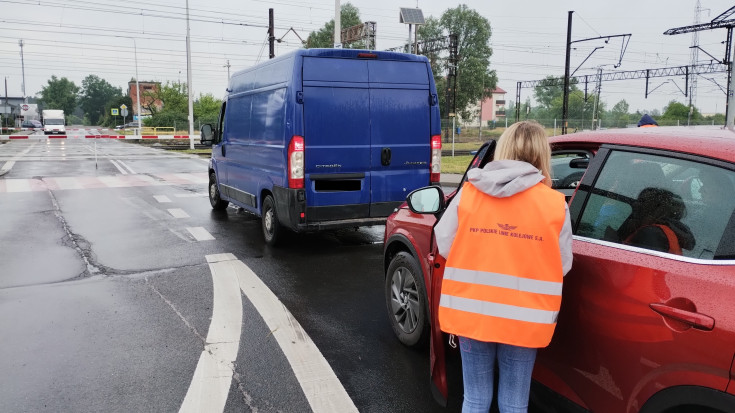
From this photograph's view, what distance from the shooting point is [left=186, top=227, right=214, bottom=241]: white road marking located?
8352mm

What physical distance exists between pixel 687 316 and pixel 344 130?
5306 millimetres

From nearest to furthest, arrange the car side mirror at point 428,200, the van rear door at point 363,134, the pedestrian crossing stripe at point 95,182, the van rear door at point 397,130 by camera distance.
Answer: the car side mirror at point 428,200, the van rear door at point 363,134, the van rear door at point 397,130, the pedestrian crossing stripe at point 95,182

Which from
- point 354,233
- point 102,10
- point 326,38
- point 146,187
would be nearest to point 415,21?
point 102,10

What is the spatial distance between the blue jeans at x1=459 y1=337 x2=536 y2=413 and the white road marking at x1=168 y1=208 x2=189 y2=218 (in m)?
8.84

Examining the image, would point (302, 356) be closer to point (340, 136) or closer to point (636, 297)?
point (636, 297)

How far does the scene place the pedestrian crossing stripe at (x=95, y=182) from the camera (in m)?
14.7

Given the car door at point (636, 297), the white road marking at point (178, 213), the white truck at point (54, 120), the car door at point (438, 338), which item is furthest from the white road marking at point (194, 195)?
the white truck at point (54, 120)

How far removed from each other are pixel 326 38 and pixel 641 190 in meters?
75.4

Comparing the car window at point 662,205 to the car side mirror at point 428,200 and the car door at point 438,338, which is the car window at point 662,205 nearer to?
the car door at point 438,338

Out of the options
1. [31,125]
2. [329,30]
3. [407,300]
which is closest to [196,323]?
[407,300]

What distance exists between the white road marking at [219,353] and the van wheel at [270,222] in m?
1.32

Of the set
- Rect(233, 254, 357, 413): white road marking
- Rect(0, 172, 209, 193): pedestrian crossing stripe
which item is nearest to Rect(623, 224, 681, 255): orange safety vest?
Rect(233, 254, 357, 413): white road marking

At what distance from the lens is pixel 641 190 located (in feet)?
8.13

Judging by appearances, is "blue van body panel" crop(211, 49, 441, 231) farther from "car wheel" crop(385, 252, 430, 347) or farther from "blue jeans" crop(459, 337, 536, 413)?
"blue jeans" crop(459, 337, 536, 413)
